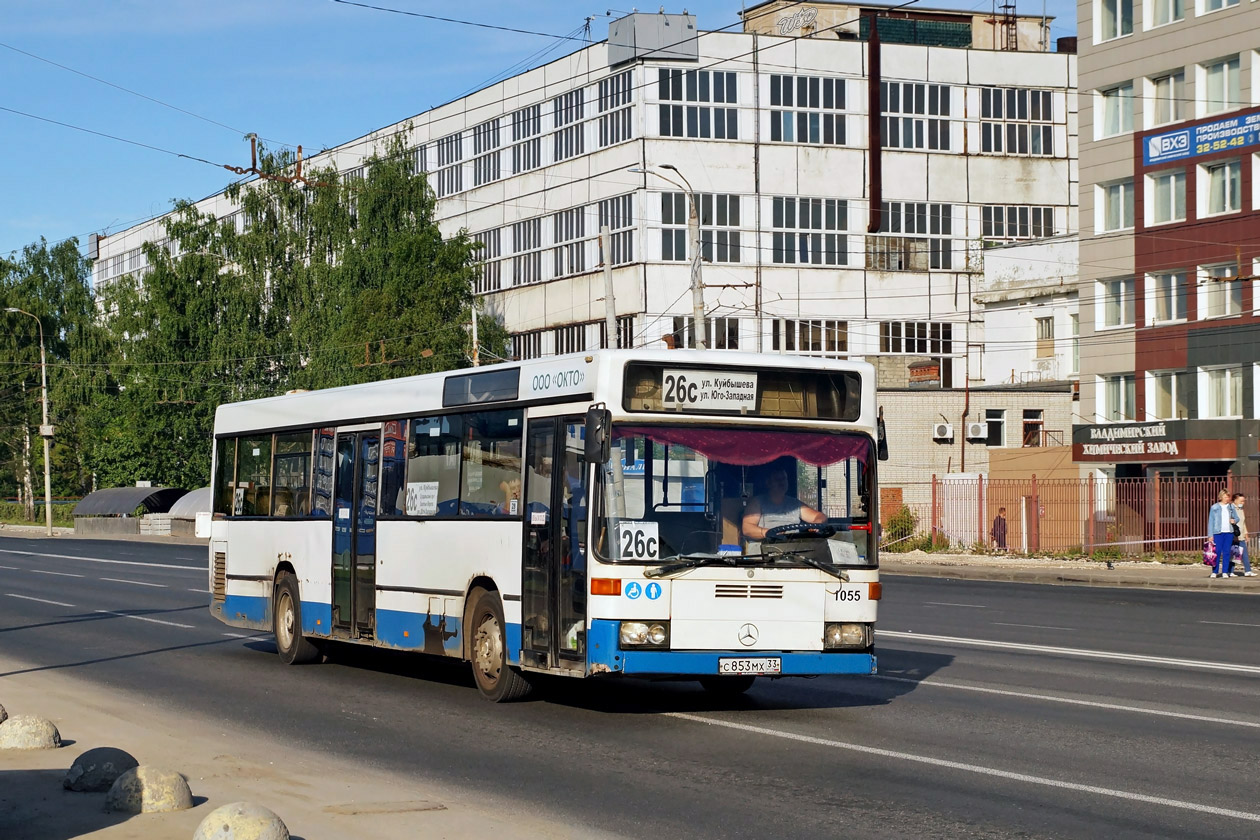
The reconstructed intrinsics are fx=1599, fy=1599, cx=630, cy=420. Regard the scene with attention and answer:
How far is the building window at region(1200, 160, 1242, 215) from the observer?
51.7 meters

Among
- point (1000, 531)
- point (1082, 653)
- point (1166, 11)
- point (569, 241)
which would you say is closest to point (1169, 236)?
point (1166, 11)

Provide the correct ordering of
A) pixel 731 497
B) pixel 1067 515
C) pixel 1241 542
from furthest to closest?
pixel 1067 515, pixel 1241 542, pixel 731 497

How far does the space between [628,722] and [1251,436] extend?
43952 millimetres

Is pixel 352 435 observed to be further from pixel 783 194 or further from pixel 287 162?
pixel 287 162

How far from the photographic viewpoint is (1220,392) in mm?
52781

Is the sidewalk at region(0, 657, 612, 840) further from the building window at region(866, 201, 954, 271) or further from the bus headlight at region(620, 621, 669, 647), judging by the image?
the building window at region(866, 201, 954, 271)

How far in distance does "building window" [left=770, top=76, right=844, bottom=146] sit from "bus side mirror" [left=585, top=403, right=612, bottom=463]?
59556 millimetres

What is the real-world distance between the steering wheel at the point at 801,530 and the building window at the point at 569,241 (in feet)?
193

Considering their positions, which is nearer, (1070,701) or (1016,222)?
(1070,701)

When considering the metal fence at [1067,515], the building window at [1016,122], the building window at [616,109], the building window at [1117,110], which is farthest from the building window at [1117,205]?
the building window at [616,109]

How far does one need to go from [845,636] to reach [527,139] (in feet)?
211

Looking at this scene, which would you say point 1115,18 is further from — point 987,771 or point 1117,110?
point 987,771

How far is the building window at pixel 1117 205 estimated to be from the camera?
56.2 m

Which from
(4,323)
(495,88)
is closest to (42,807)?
(495,88)
